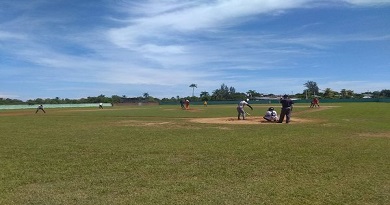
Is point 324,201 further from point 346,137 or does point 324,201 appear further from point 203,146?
point 346,137

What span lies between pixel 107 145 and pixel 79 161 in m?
2.98

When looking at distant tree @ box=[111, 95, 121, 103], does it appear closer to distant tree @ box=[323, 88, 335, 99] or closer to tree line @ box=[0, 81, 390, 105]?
tree line @ box=[0, 81, 390, 105]

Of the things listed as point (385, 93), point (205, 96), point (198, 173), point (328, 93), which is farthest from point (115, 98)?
point (198, 173)

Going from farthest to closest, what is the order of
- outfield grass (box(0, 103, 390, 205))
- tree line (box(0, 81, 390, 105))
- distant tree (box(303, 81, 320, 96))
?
1. distant tree (box(303, 81, 320, 96))
2. tree line (box(0, 81, 390, 105))
3. outfield grass (box(0, 103, 390, 205))

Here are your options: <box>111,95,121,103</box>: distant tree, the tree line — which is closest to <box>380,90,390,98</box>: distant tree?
the tree line

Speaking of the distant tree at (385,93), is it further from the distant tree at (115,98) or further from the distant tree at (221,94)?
the distant tree at (115,98)

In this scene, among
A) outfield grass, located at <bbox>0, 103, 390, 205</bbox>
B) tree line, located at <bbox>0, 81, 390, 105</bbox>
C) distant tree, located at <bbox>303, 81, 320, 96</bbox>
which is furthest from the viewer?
distant tree, located at <bbox>303, 81, 320, 96</bbox>

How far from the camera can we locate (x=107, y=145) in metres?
11.9

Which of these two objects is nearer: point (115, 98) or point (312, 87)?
point (115, 98)

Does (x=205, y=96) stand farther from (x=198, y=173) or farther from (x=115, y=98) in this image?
(x=198, y=173)

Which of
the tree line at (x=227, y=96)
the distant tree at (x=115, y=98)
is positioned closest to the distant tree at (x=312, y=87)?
the tree line at (x=227, y=96)

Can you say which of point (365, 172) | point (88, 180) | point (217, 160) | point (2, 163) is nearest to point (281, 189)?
point (365, 172)

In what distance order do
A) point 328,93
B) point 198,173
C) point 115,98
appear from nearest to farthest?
point 198,173 < point 115,98 < point 328,93

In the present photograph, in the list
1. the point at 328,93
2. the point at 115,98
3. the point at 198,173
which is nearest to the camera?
the point at 198,173
